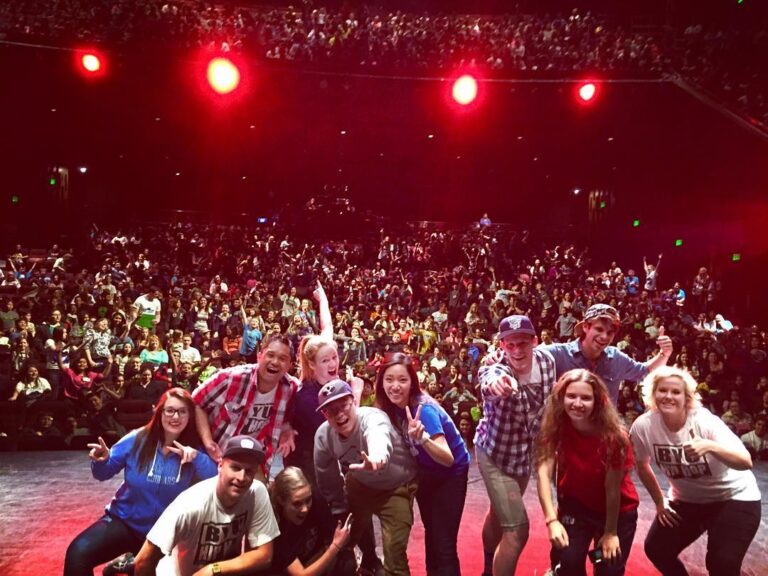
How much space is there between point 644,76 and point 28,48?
616 inches

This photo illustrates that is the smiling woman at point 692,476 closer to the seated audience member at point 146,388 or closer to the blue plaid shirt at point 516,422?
the blue plaid shirt at point 516,422

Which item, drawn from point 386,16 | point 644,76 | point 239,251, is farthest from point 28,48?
point 644,76

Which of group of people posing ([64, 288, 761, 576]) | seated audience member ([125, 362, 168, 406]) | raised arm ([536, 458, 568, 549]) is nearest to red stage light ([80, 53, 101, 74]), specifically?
seated audience member ([125, 362, 168, 406])

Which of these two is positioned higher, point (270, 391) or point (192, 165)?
point (192, 165)

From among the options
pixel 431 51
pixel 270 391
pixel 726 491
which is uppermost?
pixel 431 51

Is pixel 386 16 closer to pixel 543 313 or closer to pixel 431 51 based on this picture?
pixel 431 51

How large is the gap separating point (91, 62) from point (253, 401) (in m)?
15.8

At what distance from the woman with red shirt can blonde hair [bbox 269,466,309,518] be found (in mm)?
1179

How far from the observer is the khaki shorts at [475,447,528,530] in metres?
3.50

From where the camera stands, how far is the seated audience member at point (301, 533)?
3.30m

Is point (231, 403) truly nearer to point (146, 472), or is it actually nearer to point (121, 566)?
point (146, 472)

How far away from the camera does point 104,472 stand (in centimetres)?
353

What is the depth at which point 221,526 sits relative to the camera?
3135 mm

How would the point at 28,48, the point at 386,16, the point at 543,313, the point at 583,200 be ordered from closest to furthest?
the point at 543,313 → the point at 28,48 → the point at 386,16 → the point at 583,200
